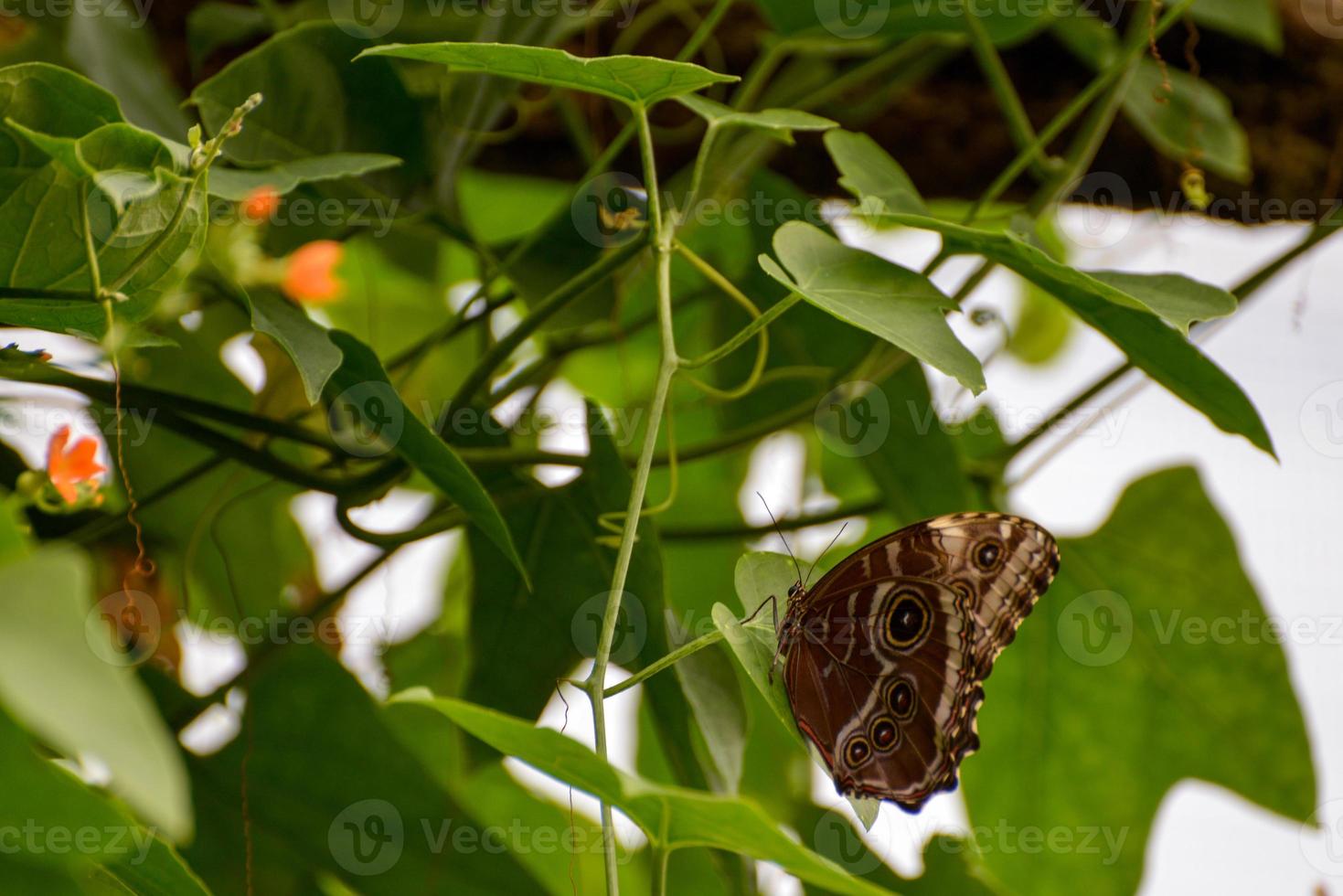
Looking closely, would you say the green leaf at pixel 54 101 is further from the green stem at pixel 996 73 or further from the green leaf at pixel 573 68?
the green stem at pixel 996 73

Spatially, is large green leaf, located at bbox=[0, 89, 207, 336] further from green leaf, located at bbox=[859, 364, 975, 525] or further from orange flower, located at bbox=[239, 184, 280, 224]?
green leaf, located at bbox=[859, 364, 975, 525]

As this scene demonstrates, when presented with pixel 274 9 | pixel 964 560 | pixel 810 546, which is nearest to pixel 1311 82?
pixel 810 546

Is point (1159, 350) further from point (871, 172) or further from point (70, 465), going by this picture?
point (70, 465)

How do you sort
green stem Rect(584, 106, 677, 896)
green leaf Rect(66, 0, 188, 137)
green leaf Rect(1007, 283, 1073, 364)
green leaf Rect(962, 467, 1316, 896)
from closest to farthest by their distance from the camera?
green stem Rect(584, 106, 677, 896), green leaf Rect(66, 0, 188, 137), green leaf Rect(962, 467, 1316, 896), green leaf Rect(1007, 283, 1073, 364)

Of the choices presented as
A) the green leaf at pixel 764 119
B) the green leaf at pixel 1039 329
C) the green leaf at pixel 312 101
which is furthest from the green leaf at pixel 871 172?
the green leaf at pixel 1039 329

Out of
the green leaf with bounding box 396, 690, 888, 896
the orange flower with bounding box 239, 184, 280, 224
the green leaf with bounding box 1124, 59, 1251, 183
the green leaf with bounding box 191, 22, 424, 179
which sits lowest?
the green leaf with bounding box 396, 690, 888, 896

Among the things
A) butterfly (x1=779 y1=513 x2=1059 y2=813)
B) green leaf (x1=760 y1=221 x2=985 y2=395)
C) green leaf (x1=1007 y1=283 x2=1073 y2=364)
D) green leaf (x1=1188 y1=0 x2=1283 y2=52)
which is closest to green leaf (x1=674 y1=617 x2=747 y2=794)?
butterfly (x1=779 y1=513 x2=1059 y2=813)
